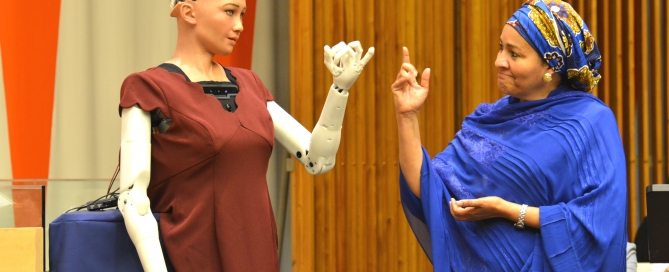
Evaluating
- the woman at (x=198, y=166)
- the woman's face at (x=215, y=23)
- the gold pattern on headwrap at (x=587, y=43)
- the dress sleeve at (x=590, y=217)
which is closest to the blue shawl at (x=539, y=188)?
the dress sleeve at (x=590, y=217)

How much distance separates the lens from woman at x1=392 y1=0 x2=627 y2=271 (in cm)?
259

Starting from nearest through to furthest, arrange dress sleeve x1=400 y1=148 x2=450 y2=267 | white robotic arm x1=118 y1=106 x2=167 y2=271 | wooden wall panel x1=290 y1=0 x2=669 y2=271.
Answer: white robotic arm x1=118 y1=106 x2=167 y2=271, dress sleeve x1=400 y1=148 x2=450 y2=267, wooden wall panel x1=290 y1=0 x2=669 y2=271

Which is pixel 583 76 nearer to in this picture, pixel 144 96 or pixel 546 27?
pixel 546 27

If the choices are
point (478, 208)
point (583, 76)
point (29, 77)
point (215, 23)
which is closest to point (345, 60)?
point (215, 23)

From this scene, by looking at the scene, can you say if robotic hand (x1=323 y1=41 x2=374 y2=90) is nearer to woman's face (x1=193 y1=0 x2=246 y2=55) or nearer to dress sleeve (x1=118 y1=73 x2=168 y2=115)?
woman's face (x1=193 y1=0 x2=246 y2=55)

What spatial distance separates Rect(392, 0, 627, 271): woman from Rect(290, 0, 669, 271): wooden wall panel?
2091 millimetres

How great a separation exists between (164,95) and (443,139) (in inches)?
102

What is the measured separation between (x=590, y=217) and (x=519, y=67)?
405 millimetres

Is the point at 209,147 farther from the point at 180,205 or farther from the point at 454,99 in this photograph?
the point at 454,99

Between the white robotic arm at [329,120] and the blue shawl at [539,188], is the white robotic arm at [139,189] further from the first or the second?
the blue shawl at [539,188]

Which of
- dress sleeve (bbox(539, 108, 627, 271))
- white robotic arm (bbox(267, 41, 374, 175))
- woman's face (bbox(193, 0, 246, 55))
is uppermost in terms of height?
woman's face (bbox(193, 0, 246, 55))

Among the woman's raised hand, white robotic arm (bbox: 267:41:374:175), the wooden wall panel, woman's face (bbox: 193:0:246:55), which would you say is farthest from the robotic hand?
the wooden wall panel

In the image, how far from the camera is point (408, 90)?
2768mm

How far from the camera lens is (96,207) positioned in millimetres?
2699
